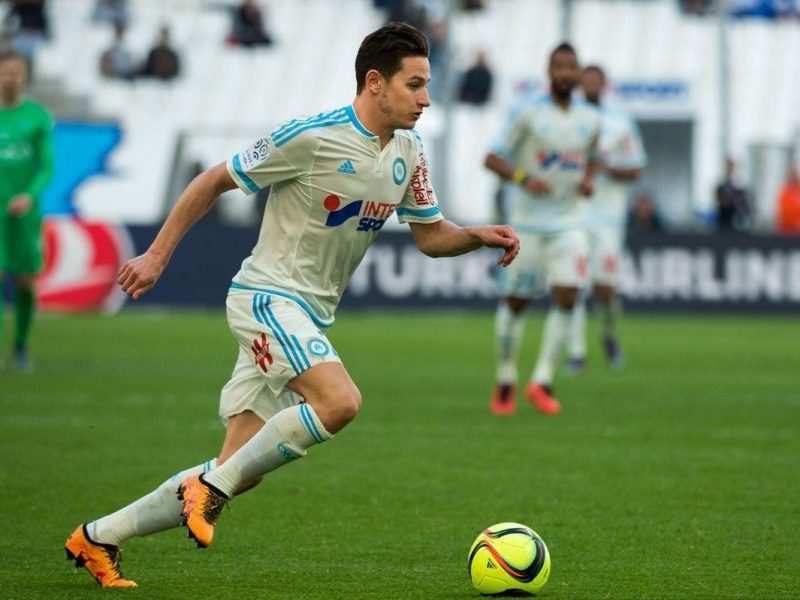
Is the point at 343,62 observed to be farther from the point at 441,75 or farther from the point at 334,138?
the point at 334,138

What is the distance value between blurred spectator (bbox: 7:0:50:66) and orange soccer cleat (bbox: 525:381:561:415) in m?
18.2

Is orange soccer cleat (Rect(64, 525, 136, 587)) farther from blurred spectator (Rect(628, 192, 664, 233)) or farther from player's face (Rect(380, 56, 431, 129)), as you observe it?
blurred spectator (Rect(628, 192, 664, 233))

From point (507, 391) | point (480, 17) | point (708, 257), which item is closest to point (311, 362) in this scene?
point (507, 391)

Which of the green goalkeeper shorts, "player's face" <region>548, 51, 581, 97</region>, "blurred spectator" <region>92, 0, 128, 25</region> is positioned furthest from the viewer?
"blurred spectator" <region>92, 0, 128, 25</region>

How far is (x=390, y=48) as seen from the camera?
5.35m

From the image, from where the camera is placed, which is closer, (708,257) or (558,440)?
(558,440)

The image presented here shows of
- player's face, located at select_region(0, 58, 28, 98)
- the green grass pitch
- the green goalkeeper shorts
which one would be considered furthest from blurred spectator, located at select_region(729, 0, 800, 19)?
player's face, located at select_region(0, 58, 28, 98)

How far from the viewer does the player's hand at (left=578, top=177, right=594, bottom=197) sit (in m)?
11.1

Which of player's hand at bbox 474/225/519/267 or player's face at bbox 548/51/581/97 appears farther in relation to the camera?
player's face at bbox 548/51/581/97

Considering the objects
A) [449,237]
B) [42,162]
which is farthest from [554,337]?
[449,237]

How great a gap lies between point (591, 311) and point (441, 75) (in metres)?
5.61

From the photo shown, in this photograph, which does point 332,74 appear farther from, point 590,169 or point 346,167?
point 346,167

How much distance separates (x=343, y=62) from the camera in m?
29.8

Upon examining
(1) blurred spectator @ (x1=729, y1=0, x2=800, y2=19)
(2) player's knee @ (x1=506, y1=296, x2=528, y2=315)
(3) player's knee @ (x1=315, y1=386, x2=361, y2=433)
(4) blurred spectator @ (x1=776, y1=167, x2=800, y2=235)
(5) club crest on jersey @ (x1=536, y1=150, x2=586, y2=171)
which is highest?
(1) blurred spectator @ (x1=729, y1=0, x2=800, y2=19)
